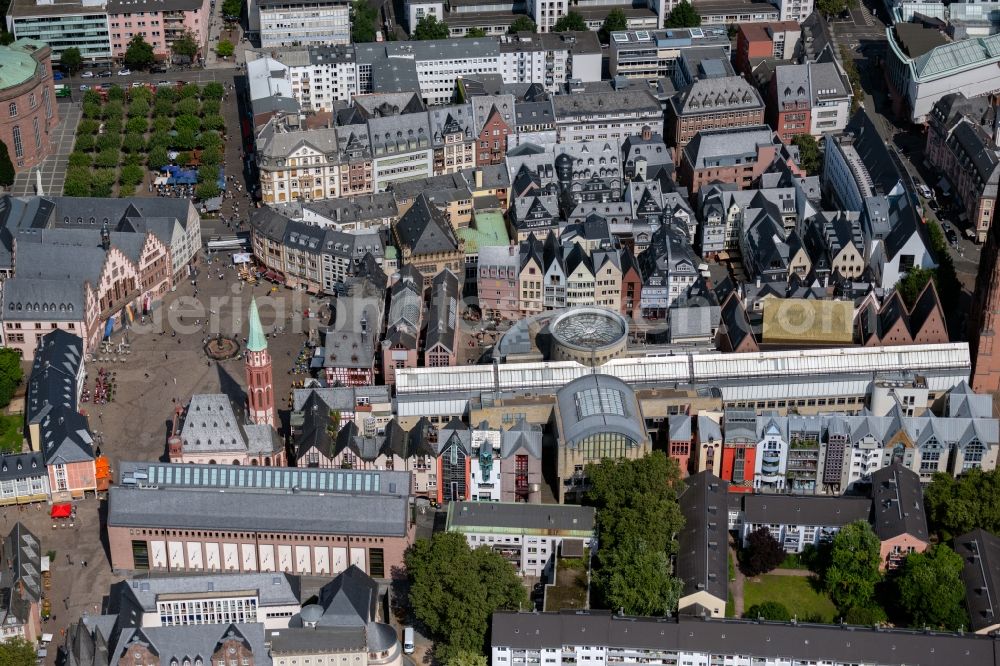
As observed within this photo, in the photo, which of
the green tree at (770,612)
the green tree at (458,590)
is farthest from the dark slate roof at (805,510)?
the green tree at (458,590)

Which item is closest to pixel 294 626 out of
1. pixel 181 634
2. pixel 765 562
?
pixel 181 634

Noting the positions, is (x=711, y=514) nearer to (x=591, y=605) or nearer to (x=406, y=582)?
(x=591, y=605)

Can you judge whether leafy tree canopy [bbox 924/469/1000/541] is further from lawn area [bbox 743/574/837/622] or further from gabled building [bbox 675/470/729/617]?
gabled building [bbox 675/470/729/617]

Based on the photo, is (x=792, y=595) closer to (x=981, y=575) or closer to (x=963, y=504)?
(x=981, y=575)

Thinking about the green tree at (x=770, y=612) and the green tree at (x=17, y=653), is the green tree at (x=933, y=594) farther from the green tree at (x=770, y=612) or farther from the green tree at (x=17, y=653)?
the green tree at (x=17, y=653)

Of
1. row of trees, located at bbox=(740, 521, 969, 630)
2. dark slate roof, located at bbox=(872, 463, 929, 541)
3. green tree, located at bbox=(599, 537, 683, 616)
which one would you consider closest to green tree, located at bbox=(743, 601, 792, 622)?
row of trees, located at bbox=(740, 521, 969, 630)

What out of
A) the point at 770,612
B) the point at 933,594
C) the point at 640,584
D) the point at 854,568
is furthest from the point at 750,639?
the point at 933,594

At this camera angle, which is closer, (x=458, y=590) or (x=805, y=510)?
(x=458, y=590)
